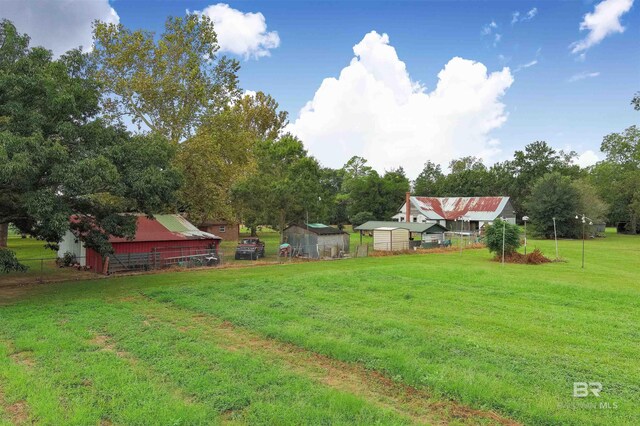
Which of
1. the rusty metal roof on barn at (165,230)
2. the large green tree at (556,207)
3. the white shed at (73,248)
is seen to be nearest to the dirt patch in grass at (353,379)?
the rusty metal roof on barn at (165,230)

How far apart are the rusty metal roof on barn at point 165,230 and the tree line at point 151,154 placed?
4.37 feet

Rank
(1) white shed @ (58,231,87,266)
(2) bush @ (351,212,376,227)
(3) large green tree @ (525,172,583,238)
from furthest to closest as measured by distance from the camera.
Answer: (2) bush @ (351,212,376,227)
(3) large green tree @ (525,172,583,238)
(1) white shed @ (58,231,87,266)

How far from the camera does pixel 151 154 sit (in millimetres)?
17422

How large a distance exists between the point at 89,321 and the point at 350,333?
7428 mm

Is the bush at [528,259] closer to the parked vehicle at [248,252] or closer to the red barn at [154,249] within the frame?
the parked vehicle at [248,252]

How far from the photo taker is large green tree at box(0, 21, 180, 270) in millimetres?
13867

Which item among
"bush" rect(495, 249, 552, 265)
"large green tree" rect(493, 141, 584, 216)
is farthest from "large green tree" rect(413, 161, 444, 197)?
"bush" rect(495, 249, 552, 265)

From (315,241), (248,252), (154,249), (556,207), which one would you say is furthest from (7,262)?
(556,207)

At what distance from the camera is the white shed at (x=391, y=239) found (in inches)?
1460

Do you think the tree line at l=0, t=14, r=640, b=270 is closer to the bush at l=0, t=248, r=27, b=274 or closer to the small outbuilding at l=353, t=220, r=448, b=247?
the bush at l=0, t=248, r=27, b=274

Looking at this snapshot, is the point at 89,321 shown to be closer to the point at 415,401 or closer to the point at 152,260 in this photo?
the point at 415,401

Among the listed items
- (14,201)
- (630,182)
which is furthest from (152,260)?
(630,182)

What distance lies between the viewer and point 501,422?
5.84 metres

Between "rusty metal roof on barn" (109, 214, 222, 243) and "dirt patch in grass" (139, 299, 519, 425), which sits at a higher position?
"rusty metal roof on barn" (109, 214, 222, 243)
